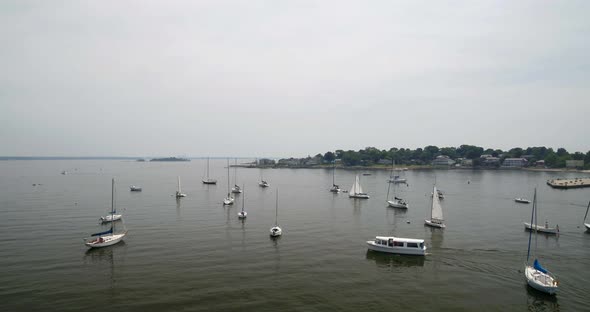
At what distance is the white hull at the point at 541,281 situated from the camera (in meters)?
38.9

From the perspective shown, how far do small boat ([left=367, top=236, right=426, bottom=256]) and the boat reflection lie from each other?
2.09ft

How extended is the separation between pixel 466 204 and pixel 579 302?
243ft

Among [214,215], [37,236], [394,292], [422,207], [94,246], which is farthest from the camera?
[422,207]

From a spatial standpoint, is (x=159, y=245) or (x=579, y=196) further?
(x=579, y=196)

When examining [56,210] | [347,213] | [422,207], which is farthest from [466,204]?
[56,210]

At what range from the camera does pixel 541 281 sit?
131 feet

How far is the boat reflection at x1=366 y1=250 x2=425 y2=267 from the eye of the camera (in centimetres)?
5047

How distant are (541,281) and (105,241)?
62649 mm

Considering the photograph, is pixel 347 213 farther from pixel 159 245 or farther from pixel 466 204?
pixel 159 245

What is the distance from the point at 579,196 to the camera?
128m

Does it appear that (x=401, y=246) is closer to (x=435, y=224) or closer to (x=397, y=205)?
(x=435, y=224)

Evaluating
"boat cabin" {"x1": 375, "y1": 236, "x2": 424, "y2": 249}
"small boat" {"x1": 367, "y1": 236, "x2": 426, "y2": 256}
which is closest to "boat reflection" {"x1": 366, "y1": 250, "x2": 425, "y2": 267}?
"small boat" {"x1": 367, "y1": 236, "x2": 426, "y2": 256}

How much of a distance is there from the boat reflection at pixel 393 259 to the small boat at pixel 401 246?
0.64 m

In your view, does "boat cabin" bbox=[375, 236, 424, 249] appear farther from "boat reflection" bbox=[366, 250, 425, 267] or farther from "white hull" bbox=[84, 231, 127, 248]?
"white hull" bbox=[84, 231, 127, 248]
